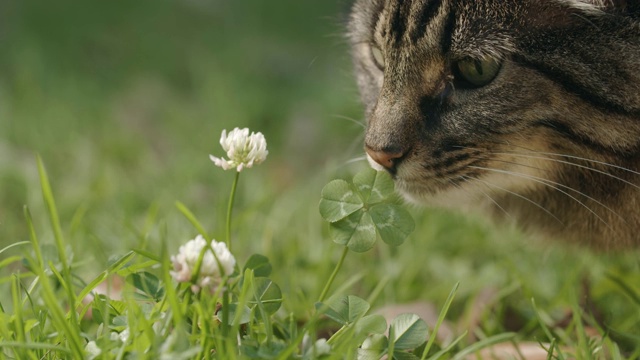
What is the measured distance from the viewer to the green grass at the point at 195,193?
1.26 meters

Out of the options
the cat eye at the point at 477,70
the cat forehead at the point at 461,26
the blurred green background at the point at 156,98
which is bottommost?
the blurred green background at the point at 156,98

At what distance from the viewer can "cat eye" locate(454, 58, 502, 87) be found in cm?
138

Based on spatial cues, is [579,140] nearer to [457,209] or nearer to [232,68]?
[457,209]

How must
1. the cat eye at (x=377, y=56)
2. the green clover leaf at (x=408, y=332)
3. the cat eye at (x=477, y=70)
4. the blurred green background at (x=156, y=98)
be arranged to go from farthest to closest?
the blurred green background at (x=156, y=98)
the cat eye at (x=377, y=56)
the cat eye at (x=477, y=70)
the green clover leaf at (x=408, y=332)

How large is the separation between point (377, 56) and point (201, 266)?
2.61ft

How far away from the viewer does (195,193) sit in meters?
2.31

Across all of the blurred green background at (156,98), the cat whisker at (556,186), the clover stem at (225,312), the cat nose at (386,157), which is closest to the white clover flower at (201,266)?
the clover stem at (225,312)

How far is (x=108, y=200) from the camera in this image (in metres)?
2.22

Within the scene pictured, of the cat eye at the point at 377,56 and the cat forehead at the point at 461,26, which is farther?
the cat eye at the point at 377,56

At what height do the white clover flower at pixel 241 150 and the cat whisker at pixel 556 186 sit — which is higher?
the white clover flower at pixel 241 150

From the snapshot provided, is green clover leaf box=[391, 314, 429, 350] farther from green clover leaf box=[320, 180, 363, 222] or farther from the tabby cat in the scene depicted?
the tabby cat

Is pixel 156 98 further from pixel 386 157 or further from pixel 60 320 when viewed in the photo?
pixel 60 320

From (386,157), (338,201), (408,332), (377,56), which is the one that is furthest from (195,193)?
(408,332)

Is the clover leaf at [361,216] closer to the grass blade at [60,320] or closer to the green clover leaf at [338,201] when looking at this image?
the green clover leaf at [338,201]
